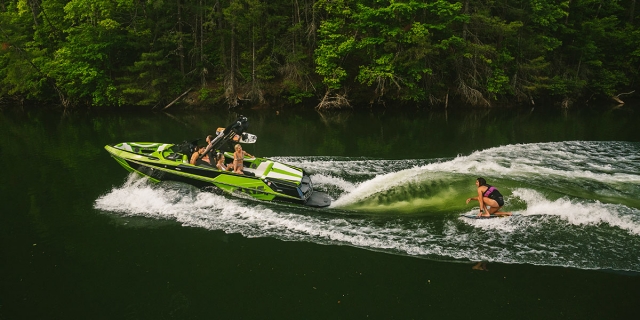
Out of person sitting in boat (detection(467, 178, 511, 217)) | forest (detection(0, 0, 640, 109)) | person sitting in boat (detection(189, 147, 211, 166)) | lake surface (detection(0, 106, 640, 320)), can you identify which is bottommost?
lake surface (detection(0, 106, 640, 320))

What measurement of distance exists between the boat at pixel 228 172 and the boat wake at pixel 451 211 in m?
0.31

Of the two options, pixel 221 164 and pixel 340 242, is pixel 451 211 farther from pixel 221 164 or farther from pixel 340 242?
pixel 221 164

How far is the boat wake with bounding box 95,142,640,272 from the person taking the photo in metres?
8.62

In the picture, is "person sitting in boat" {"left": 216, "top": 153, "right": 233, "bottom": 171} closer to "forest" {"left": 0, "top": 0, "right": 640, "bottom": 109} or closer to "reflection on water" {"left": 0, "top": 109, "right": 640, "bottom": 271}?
"reflection on water" {"left": 0, "top": 109, "right": 640, "bottom": 271}

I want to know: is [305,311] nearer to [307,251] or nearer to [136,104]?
[307,251]

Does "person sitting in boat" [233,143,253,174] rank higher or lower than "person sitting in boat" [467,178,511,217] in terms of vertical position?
higher

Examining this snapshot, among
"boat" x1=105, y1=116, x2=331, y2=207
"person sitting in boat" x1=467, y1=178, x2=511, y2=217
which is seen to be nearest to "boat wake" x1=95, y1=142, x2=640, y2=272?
"person sitting in boat" x1=467, y1=178, x2=511, y2=217

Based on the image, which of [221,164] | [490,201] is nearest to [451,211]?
[490,201]

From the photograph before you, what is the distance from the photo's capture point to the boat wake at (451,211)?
862 cm

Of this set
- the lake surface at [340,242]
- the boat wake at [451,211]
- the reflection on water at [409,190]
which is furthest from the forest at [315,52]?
the boat wake at [451,211]

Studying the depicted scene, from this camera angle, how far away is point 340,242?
29.7 feet

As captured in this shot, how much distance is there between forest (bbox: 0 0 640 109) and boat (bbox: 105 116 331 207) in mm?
16655

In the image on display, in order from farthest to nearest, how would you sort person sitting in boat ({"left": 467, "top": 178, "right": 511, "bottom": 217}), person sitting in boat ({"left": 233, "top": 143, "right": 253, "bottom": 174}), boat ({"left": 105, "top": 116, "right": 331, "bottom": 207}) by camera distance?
person sitting in boat ({"left": 233, "top": 143, "right": 253, "bottom": 174}) → boat ({"left": 105, "top": 116, "right": 331, "bottom": 207}) → person sitting in boat ({"left": 467, "top": 178, "right": 511, "bottom": 217})

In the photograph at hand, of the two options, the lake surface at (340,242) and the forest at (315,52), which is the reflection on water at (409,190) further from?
the forest at (315,52)
